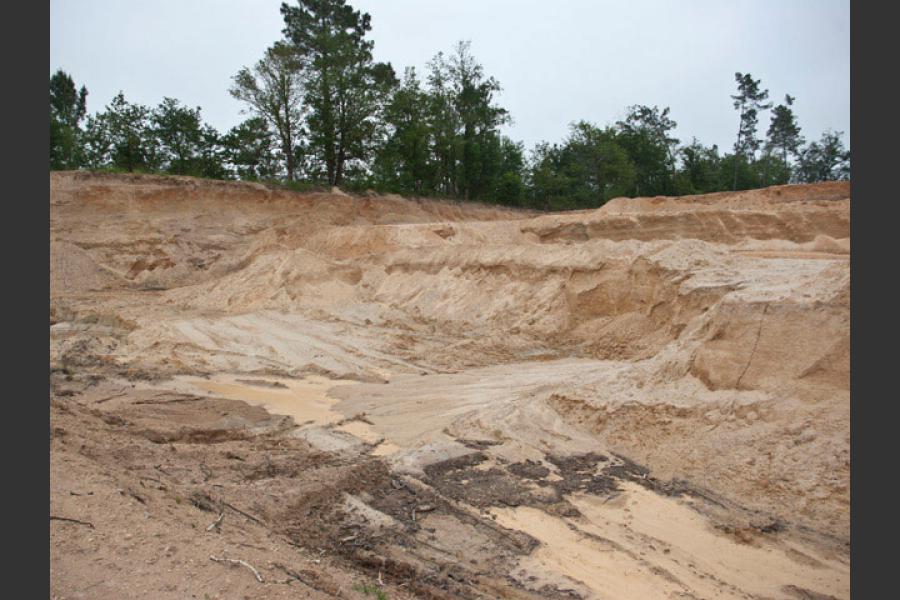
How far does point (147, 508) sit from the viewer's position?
4324mm

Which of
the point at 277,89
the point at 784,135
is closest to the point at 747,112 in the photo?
the point at 784,135

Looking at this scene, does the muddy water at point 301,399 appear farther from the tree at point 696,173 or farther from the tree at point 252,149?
the tree at point 696,173

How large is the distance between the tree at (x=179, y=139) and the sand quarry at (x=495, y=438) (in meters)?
12.0

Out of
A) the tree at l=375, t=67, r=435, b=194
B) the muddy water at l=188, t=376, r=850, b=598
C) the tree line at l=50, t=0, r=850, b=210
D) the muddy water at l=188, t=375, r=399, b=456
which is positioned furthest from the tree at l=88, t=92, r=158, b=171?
the muddy water at l=188, t=376, r=850, b=598

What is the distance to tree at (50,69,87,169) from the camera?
2433 centimetres

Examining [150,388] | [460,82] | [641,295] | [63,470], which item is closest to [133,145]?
[460,82]

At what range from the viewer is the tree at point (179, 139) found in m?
25.0

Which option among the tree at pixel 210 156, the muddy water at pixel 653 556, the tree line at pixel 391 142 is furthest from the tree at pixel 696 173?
the muddy water at pixel 653 556

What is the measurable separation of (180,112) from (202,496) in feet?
79.5

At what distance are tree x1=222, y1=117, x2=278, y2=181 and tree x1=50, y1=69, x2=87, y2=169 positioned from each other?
5879mm

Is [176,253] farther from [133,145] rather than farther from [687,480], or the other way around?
[687,480]

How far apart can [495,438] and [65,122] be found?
37.0 meters

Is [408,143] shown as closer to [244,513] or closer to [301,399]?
[301,399]

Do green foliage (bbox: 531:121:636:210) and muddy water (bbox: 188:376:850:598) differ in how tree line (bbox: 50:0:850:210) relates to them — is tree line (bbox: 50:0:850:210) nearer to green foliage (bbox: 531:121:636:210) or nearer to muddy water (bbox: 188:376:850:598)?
green foliage (bbox: 531:121:636:210)
